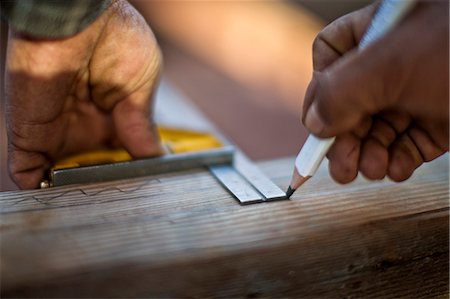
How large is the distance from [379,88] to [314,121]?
8 centimetres

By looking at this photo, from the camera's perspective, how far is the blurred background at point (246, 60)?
5.55ft

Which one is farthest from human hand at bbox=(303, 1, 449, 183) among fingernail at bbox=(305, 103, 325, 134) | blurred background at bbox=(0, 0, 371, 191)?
blurred background at bbox=(0, 0, 371, 191)

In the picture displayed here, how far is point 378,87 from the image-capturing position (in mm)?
532

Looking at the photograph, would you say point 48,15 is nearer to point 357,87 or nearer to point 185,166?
point 185,166

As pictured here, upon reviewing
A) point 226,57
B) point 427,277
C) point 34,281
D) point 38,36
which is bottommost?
point 226,57

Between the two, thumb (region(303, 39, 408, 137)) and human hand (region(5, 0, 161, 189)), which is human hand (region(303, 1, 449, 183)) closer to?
thumb (region(303, 39, 408, 137))

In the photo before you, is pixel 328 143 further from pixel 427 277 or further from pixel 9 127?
pixel 9 127

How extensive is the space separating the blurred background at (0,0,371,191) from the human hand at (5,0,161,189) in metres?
0.28

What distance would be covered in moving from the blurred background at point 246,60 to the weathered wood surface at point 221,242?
517 millimetres

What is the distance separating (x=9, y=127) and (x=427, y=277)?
0.59 m

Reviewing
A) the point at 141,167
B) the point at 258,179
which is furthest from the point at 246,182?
the point at 141,167

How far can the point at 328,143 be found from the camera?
0.61 meters

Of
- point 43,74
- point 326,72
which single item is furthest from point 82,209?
point 326,72

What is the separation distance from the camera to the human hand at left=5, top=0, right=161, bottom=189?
0.71 meters
